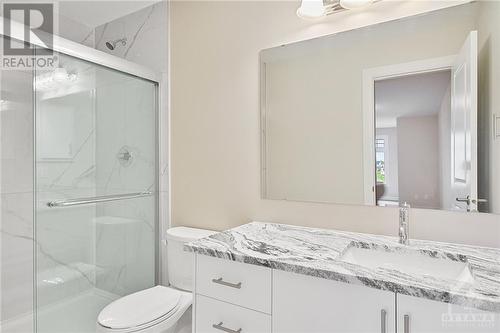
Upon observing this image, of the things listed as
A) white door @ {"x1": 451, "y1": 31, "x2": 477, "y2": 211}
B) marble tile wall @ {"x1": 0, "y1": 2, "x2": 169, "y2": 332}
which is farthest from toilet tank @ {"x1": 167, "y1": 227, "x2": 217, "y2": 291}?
white door @ {"x1": 451, "y1": 31, "x2": 477, "y2": 211}

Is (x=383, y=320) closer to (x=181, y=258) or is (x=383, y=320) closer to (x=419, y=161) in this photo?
(x=419, y=161)

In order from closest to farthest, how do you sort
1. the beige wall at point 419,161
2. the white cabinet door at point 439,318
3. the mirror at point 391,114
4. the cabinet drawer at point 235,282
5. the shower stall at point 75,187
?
the white cabinet door at point 439,318, the cabinet drawer at point 235,282, the mirror at point 391,114, the beige wall at point 419,161, the shower stall at point 75,187

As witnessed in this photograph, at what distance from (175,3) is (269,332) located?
6.88ft

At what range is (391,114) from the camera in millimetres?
1457

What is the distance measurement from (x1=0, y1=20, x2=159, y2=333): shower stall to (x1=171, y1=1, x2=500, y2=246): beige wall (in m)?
0.26

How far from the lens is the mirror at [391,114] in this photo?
126 cm

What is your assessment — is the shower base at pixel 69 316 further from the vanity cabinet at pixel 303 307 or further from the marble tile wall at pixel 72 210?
the vanity cabinet at pixel 303 307

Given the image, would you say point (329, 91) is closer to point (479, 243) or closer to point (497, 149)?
point (497, 149)

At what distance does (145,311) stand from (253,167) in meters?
0.95

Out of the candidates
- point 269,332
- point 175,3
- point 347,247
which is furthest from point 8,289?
point 175,3

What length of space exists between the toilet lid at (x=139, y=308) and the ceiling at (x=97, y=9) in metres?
1.97

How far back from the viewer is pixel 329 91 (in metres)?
1.60

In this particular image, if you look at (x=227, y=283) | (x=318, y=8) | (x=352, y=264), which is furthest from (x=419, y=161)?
(x=227, y=283)

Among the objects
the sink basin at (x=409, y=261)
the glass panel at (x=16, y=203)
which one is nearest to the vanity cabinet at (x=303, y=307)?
the sink basin at (x=409, y=261)
